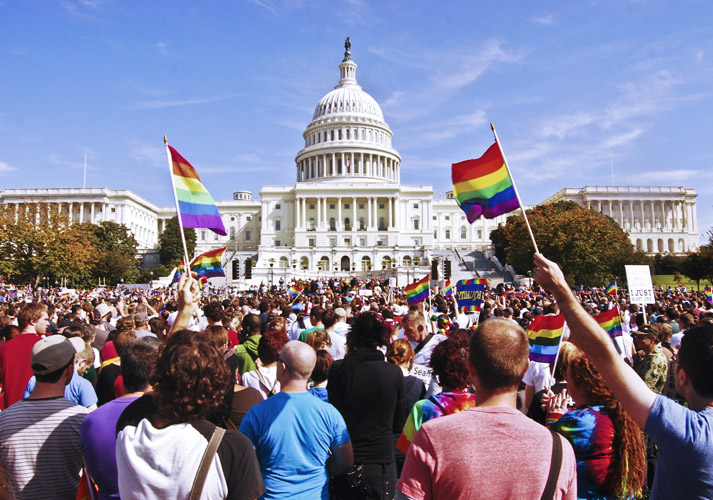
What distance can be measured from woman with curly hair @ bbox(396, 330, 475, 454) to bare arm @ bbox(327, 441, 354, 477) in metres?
0.40

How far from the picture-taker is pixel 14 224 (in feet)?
136

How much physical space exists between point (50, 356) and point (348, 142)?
318 ft

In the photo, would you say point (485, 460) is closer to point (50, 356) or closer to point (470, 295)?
point (50, 356)

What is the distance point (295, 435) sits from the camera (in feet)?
12.2

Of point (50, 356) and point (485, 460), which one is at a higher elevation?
point (50, 356)

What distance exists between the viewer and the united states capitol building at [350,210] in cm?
8588

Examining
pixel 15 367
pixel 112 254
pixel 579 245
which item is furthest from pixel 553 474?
pixel 112 254

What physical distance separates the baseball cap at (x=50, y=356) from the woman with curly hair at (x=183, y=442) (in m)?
1.20

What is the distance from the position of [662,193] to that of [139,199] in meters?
100

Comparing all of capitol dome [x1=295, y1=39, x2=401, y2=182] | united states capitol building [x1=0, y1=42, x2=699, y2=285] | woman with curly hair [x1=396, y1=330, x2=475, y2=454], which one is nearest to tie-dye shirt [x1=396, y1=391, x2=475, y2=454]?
woman with curly hair [x1=396, y1=330, x2=475, y2=454]

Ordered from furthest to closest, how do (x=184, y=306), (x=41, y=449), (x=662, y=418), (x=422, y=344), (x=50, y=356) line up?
1. (x=422, y=344)
2. (x=184, y=306)
3. (x=50, y=356)
4. (x=41, y=449)
5. (x=662, y=418)

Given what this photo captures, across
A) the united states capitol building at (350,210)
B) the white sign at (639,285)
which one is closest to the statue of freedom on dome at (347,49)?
the united states capitol building at (350,210)

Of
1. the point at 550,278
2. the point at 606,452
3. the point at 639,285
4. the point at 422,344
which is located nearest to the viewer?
the point at 550,278

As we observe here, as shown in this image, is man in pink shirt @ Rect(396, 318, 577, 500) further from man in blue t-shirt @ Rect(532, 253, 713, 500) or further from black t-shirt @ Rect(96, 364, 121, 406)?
black t-shirt @ Rect(96, 364, 121, 406)
